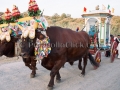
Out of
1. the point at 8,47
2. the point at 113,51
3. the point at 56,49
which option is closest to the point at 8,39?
the point at 8,47

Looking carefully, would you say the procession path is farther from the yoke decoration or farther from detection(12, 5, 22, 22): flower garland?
detection(12, 5, 22, 22): flower garland

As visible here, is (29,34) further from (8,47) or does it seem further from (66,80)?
(66,80)

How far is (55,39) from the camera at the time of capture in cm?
410

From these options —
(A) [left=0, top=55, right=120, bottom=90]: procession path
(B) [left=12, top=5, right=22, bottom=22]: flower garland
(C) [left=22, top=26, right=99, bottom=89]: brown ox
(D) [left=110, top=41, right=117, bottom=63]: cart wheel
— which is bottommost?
(A) [left=0, top=55, right=120, bottom=90]: procession path

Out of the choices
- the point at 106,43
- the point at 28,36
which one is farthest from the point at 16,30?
the point at 106,43

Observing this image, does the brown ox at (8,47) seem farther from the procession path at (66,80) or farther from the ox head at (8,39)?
the procession path at (66,80)

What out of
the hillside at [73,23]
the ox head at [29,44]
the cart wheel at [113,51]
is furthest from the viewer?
the hillside at [73,23]

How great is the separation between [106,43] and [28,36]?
18.0ft

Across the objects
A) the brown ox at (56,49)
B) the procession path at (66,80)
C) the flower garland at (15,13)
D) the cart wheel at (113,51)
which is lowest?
the procession path at (66,80)

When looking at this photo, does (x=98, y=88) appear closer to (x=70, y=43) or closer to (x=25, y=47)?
(x=70, y=43)

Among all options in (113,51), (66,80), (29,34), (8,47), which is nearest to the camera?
(29,34)

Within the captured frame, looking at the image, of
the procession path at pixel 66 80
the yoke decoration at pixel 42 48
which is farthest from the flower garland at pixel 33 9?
the procession path at pixel 66 80

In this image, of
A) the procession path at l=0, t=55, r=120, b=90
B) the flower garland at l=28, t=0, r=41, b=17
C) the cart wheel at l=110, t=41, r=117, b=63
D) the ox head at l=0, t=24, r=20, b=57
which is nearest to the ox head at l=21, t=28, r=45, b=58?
the flower garland at l=28, t=0, r=41, b=17

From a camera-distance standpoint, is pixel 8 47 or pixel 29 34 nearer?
pixel 29 34
